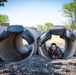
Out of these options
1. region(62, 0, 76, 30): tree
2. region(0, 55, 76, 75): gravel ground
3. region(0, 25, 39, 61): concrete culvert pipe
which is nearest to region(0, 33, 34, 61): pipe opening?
region(0, 25, 39, 61): concrete culvert pipe

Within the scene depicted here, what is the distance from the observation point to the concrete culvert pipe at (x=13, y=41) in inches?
435

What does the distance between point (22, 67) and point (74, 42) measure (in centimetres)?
367

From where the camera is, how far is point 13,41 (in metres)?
14.5

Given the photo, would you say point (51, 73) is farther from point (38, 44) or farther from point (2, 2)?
point (2, 2)

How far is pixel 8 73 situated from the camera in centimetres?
822

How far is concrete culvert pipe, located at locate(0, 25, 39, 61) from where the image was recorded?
11039mm

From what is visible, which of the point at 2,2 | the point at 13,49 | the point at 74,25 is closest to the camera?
the point at 2,2

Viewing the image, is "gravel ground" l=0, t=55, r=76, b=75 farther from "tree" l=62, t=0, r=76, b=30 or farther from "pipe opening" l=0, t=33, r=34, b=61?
"tree" l=62, t=0, r=76, b=30

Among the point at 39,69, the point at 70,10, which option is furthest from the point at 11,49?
the point at 70,10

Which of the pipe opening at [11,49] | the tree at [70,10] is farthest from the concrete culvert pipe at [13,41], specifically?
the tree at [70,10]

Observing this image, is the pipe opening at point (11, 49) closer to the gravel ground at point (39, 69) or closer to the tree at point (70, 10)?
the gravel ground at point (39, 69)

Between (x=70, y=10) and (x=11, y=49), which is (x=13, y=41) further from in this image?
(x=70, y=10)

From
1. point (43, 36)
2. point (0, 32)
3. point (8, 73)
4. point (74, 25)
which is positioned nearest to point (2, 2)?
point (0, 32)

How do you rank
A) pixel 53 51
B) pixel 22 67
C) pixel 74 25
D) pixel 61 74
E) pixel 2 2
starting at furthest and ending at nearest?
pixel 74 25
pixel 53 51
pixel 2 2
pixel 22 67
pixel 61 74
